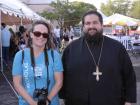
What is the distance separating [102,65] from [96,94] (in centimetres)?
31

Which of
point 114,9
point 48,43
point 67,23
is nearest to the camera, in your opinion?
point 48,43

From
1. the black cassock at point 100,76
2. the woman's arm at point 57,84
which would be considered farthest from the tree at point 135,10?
the woman's arm at point 57,84

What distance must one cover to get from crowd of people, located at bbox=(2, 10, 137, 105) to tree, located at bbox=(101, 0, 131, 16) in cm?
9996

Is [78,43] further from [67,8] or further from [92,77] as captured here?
[67,8]

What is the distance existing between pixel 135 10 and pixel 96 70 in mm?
96930

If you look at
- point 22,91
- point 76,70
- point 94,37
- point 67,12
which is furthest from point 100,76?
point 67,12

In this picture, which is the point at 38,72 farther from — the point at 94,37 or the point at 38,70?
the point at 94,37

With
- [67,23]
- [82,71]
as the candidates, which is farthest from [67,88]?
[67,23]

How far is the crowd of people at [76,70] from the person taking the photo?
14.3 feet

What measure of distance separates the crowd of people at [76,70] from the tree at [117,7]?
9996 cm

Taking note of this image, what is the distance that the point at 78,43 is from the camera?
477 centimetres

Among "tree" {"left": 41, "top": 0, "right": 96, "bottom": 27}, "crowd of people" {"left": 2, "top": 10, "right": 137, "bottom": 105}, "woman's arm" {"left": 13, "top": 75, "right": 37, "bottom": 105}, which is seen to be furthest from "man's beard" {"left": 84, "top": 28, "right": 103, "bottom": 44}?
"tree" {"left": 41, "top": 0, "right": 96, "bottom": 27}

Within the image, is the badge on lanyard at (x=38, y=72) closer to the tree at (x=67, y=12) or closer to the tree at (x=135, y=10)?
the tree at (x=67, y=12)

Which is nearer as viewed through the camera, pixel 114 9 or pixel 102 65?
pixel 102 65
